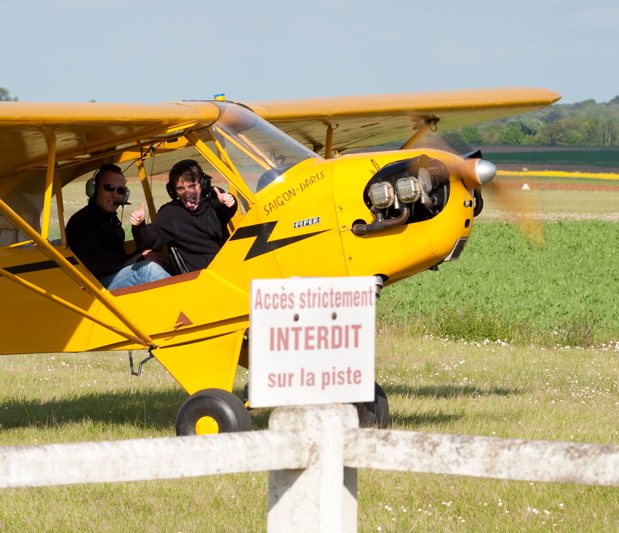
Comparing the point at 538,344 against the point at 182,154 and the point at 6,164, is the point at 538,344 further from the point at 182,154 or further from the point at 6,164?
the point at 6,164

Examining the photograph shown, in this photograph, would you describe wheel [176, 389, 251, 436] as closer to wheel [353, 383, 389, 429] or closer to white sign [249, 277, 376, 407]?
wheel [353, 383, 389, 429]

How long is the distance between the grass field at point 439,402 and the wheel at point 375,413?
0.30 meters

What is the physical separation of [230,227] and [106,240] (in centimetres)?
105

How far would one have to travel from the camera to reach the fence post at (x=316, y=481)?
10.3 feet

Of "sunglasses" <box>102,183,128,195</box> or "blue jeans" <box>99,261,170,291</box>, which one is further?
"sunglasses" <box>102,183,128,195</box>

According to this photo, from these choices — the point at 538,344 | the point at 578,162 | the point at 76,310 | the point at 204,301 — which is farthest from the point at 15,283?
the point at 578,162

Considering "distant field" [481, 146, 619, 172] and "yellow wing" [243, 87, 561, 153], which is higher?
"yellow wing" [243, 87, 561, 153]

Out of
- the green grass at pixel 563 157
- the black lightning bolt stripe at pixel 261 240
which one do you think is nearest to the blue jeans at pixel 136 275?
the black lightning bolt stripe at pixel 261 240

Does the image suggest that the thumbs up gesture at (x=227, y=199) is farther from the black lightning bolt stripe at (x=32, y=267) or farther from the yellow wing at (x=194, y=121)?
the black lightning bolt stripe at (x=32, y=267)

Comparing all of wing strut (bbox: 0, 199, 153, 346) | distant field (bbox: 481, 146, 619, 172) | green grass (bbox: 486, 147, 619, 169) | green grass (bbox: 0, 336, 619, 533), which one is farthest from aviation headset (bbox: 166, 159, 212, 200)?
green grass (bbox: 486, 147, 619, 169)

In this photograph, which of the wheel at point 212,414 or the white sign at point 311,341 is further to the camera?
the wheel at point 212,414

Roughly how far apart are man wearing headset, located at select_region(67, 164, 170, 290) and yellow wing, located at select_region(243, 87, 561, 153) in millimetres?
1775

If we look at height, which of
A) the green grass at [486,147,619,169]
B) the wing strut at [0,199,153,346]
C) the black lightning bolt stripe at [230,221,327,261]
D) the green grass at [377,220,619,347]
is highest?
the black lightning bolt stripe at [230,221,327,261]

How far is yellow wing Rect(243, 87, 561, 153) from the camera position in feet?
31.6
